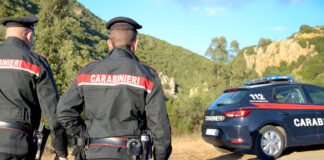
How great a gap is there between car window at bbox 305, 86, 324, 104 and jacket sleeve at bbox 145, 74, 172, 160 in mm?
5813

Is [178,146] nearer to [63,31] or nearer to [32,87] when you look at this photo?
[32,87]

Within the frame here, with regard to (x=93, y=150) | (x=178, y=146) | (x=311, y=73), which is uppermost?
(x=311, y=73)

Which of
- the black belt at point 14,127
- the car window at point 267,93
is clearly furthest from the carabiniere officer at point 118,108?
the car window at point 267,93

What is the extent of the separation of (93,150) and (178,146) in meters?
6.96

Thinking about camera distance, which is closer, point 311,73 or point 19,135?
point 19,135

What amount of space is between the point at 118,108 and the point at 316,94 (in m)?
6.39

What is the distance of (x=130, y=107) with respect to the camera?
2.34m

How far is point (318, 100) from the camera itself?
7070mm

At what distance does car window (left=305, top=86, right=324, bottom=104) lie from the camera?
7023mm

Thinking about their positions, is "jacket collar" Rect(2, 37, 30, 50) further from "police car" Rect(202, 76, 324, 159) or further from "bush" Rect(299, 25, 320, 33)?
"bush" Rect(299, 25, 320, 33)

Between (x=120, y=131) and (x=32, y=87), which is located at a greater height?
(x=32, y=87)

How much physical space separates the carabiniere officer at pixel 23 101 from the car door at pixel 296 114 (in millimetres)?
5185

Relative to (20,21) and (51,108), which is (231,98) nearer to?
(51,108)

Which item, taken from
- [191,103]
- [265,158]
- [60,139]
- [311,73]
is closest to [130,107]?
[60,139]
